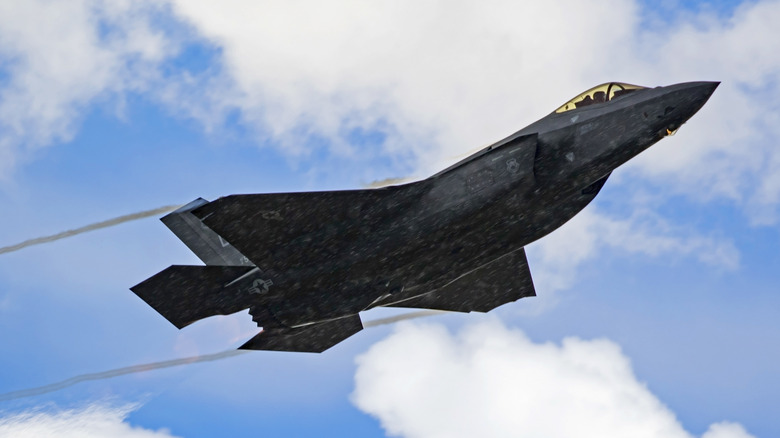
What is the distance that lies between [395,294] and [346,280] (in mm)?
1516

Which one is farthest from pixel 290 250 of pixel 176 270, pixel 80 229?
pixel 80 229

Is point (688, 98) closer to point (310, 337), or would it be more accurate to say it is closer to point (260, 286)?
point (260, 286)

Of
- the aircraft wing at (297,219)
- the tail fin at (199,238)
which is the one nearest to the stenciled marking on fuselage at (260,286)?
the aircraft wing at (297,219)

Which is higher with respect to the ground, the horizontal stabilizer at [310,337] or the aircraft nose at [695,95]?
the horizontal stabilizer at [310,337]

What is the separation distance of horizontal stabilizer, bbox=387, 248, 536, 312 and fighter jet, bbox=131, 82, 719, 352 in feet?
12.7

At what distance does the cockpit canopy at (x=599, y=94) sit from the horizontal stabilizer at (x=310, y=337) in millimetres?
9482

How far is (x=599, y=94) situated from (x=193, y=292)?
11.4 metres

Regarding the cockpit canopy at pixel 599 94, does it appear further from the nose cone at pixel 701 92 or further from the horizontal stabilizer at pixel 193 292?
Answer: the horizontal stabilizer at pixel 193 292

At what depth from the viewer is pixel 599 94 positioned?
1107 inches

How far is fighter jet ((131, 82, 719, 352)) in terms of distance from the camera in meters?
27.4

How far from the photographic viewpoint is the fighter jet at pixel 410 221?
27.4m

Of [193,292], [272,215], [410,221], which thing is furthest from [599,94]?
[193,292]

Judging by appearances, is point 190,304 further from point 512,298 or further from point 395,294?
point 512,298

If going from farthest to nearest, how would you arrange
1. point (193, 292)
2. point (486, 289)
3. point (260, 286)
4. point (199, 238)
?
point (486, 289)
point (199, 238)
point (193, 292)
point (260, 286)
